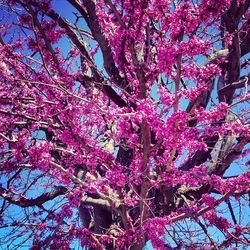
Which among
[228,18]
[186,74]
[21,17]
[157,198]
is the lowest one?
[157,198]

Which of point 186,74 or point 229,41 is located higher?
point 229,41

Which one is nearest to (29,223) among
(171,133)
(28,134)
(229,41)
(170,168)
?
(28,134)

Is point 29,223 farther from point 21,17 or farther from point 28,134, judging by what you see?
point 21,17

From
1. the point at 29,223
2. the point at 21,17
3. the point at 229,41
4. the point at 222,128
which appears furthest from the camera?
the point at 29,223

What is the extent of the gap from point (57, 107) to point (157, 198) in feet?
7.27

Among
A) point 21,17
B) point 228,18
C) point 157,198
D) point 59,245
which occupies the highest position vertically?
point 21,17

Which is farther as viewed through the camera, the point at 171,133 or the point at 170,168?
the point at 170,168

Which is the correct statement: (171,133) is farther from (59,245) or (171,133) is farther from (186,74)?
(59,245)

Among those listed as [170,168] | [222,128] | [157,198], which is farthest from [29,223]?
[222,128]

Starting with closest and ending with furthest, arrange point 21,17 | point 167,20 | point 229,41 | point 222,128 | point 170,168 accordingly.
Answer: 1. point 167,20
2. point 222,128
3. point 170,168
4. point 229,41
5. point 21,17

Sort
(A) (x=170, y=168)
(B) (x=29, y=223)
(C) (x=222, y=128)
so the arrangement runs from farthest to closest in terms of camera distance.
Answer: (B) (x=29, y=223), (A) (x=170, y=168), (C) (x=222, y=128)

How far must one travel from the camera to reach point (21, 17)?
5453 millimetres

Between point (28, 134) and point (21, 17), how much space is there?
202 centimetres

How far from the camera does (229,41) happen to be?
5078 millimetres
